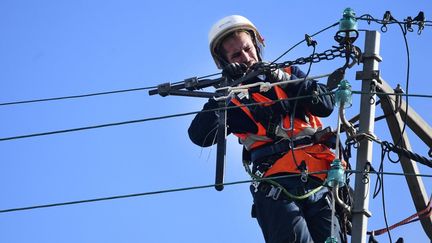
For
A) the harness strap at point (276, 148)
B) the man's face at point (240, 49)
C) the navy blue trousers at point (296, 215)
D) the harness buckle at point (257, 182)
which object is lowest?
the navy blue trousers at point (296, 215)

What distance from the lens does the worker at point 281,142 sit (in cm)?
866

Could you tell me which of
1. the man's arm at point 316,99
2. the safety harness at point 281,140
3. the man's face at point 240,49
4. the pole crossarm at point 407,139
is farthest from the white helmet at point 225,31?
the pole crossarm at point 407,139

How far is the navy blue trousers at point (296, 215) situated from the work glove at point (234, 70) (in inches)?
35.2

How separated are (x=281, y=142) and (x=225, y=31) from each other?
122cm

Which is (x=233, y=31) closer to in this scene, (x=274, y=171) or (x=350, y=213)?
(x=274, y=171)

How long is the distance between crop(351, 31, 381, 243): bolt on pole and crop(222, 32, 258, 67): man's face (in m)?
1.27

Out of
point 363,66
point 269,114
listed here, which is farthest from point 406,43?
point 269,114

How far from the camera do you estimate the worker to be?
8664mm

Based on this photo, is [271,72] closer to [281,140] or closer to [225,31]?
[281,140]

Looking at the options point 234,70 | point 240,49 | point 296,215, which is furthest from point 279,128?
point 240,49

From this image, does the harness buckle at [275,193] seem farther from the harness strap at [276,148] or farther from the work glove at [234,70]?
the work glove at [234,70]

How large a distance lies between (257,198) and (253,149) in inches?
18.6

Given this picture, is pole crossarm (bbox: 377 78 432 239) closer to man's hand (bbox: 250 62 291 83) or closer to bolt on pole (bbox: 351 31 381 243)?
bolt on pole (bbox: 351 31 381 243)

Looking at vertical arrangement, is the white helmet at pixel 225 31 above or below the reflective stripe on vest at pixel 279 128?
above
